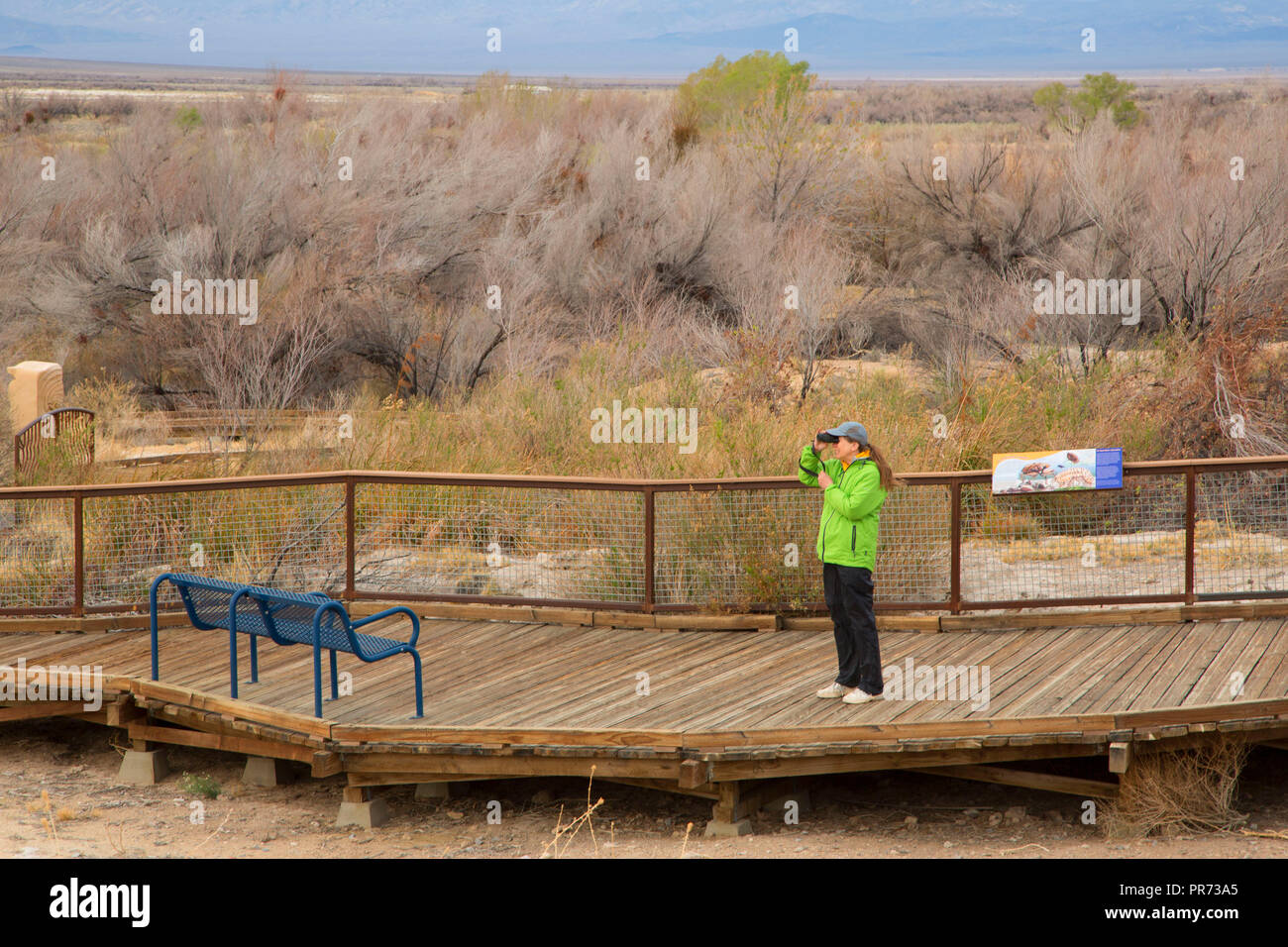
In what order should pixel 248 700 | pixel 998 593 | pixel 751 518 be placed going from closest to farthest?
pixel 248 700
pixel 751 518
pixel 998 593

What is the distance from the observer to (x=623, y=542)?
1030 centimetres

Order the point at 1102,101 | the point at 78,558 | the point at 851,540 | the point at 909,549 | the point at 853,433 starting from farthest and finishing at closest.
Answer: the point at 1102,101, the point at 909,549, the point at 78,558, the point at 851,540, the point at 853,433

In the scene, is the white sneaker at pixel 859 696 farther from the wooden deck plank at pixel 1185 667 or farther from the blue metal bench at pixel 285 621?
the blue metal bench at pixel 285 621

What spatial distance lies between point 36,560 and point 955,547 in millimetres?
7283

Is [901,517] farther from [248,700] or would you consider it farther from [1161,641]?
[248,700]

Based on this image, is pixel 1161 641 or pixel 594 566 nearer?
pixel 1161 641

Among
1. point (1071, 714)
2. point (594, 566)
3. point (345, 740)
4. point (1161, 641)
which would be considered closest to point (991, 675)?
point (1071, 714)

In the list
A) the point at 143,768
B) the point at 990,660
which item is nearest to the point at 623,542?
the point at 990,660

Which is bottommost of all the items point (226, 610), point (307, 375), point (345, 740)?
point (345, 740)

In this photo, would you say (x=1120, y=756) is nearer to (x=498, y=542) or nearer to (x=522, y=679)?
(x=522, y=679)

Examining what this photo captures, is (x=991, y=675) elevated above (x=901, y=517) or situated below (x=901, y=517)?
below

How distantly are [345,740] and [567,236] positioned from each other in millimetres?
17754

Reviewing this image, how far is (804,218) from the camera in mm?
25891

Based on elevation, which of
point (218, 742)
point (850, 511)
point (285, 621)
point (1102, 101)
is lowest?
point (218, 742)
